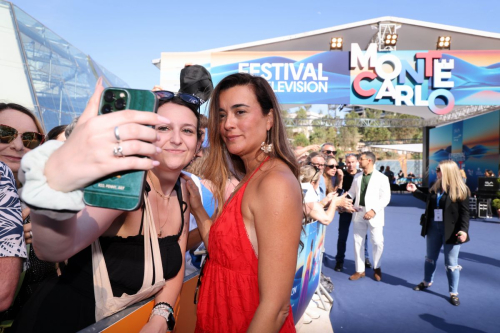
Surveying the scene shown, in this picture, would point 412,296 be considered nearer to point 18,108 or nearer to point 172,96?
point 172,96

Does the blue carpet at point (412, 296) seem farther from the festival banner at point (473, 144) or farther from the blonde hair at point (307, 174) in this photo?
the festival banner at point (473, 144)

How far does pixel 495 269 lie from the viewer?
6.35 metres

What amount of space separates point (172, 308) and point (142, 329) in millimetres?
172

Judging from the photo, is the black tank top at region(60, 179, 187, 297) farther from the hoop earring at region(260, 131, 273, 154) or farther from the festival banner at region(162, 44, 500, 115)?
the festival banner at region(162, 44, 500, 115)

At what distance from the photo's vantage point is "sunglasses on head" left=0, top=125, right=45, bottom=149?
2117mm

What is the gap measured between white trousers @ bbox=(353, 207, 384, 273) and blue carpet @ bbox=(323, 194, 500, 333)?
1.01 ft

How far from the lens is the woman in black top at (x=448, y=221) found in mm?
4773

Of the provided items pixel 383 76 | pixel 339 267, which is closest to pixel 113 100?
pixel 339 267

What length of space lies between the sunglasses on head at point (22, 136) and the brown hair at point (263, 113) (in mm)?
1267

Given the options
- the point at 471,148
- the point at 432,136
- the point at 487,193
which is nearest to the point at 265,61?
the point at 487,193

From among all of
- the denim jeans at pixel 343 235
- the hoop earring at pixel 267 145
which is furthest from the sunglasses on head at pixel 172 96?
the denim jeans at pixel 343 235

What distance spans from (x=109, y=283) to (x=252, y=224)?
0.67m

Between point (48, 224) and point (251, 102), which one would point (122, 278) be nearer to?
point (48, 224)

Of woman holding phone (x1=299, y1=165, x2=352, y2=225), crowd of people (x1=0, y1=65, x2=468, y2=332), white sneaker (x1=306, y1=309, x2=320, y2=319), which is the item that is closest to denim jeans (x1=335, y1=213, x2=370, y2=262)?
white sneaker (x1=306, y1=309, x2=320, y2=319)
